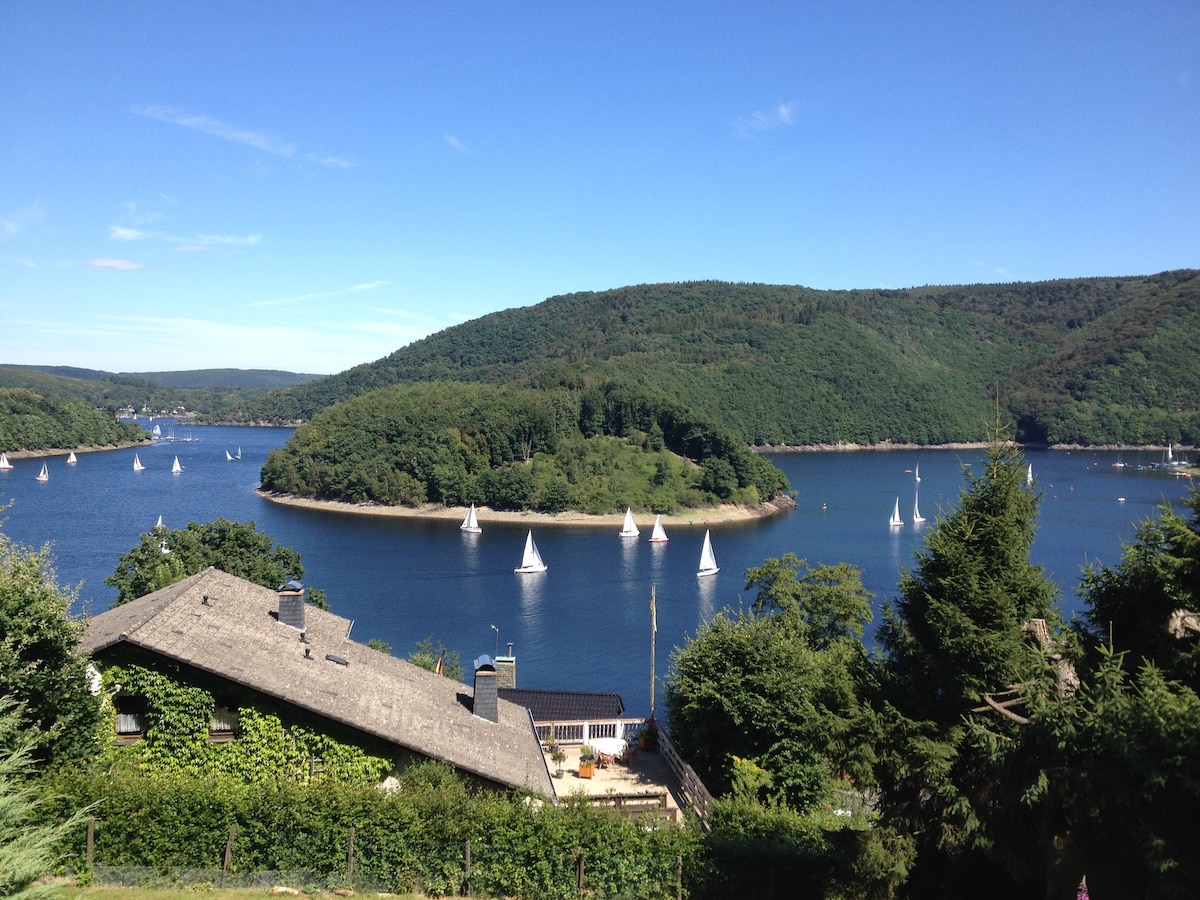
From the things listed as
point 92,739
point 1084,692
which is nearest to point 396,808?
point 92,739

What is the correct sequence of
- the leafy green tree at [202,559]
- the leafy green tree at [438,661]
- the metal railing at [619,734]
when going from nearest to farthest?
the metal railing at [619,734] → the leafy green tree at [202,559] → the leafy green tree at [438,661]

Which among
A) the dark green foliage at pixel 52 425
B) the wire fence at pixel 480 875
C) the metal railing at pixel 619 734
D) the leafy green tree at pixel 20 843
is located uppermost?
the dark green foliage at pixel 52 425

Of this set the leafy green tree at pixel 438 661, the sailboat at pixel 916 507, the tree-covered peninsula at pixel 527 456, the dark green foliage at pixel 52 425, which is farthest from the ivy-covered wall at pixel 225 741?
the dark green foliage at pixel 52 425

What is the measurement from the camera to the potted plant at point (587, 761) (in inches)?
720

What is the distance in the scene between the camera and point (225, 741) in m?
14.8

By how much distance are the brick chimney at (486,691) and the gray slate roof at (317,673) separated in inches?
10.3

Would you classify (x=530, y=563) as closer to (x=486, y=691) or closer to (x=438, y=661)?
(x=438, y=661)

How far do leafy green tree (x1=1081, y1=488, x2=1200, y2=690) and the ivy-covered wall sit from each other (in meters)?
10.8

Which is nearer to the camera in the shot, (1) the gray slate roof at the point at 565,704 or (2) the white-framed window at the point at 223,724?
(2) the white-framed window at the point at 223,724

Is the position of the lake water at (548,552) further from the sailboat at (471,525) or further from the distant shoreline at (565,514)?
the distant shoreline at (565,514)

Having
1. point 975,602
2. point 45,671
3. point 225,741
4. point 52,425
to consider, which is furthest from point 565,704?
point 52,425

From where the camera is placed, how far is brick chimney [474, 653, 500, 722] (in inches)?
Answer: 708

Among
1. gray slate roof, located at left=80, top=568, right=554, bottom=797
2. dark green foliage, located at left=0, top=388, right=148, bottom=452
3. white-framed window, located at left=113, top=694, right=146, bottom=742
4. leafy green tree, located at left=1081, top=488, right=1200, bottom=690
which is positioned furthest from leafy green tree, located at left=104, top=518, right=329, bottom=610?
dark green foliage, located at left=0, top=388, right=148, bottom=452

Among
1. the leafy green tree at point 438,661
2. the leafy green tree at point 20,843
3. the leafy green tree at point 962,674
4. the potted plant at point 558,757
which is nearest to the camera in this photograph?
the leafy green tree at point 20,843
